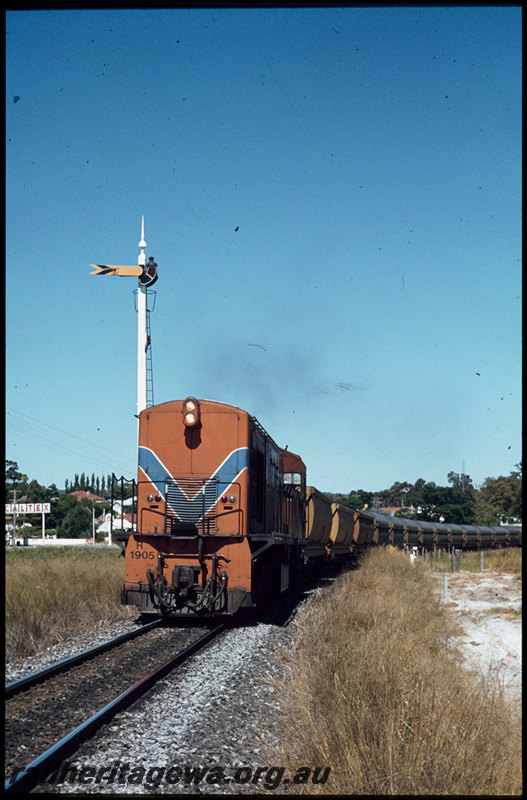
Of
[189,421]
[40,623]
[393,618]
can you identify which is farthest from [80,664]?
[393,618]

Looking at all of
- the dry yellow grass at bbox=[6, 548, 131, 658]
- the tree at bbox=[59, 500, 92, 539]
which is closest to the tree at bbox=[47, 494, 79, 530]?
the tree at bbox=[59, 500, 92, 539]

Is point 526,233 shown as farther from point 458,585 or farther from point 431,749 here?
point 458,585

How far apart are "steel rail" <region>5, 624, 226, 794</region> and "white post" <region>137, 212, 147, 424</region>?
55.7 ft

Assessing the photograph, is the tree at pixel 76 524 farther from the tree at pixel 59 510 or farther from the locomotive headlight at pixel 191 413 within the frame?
the locomotive headlight at pixel 191 413

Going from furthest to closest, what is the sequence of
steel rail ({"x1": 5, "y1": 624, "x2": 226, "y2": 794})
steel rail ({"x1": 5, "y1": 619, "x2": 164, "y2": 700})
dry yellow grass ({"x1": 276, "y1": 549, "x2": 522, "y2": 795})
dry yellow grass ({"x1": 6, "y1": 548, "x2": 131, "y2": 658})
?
dry yellow grass ({"x1": 6, "y1": 548, "x2": 131, "y2": 658})
steel rail ({"x1": 5, "y1": 619, "x2": 164, "y2": 700})
steel rail ({"x1": 5, "y1": 624, "x2": 226, "y2": 794})
dry yellow grass ({"x1": 276, "y1": 549, "x2": 522, "y2": 795})

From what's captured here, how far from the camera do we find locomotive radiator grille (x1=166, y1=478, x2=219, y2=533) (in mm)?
12750

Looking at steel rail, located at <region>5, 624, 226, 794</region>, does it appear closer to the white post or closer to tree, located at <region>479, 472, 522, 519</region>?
the white post

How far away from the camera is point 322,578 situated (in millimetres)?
27141

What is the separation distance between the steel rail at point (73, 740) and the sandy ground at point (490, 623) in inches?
152

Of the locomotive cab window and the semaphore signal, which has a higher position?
the semaphore signal

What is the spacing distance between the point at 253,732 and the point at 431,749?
2.23m

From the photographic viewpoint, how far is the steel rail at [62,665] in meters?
7.75

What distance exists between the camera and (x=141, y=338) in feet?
85.9

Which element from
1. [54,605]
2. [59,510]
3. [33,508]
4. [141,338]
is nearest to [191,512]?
[54,605]
